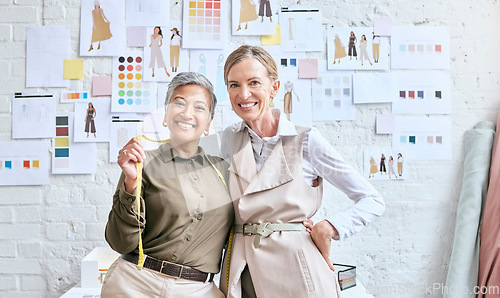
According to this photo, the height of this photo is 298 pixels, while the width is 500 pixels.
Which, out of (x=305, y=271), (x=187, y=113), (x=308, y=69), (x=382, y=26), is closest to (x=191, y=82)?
(x=187, y=113)

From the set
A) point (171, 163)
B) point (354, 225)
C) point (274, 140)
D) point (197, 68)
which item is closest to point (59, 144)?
point (197, 68)

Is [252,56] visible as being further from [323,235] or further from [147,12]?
[147,12]

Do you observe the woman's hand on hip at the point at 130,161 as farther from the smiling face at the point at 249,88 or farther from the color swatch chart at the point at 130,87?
the color swatch chart at the point at 130,87

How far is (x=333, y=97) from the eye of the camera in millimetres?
1709

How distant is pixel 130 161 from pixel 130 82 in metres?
0.79

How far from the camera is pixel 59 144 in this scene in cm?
167

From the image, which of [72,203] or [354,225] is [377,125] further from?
[72,203]

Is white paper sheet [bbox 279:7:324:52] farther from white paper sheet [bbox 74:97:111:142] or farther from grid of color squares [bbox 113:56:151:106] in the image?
white paper sheet [bbox 74:97:111:142]

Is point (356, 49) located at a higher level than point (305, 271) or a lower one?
higher

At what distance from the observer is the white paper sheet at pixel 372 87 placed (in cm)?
172

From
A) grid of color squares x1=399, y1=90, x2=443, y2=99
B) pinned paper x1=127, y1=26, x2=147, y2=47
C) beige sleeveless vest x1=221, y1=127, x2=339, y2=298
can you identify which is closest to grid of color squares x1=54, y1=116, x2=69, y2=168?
pinned paper x1=127, y1=26, x2=147, y2=47

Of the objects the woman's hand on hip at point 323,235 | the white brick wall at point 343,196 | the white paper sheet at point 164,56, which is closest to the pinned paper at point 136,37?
the white paper sheet at point 164,56

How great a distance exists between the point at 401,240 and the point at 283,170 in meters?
0.95

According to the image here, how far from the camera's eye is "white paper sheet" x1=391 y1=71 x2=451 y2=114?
174cm
